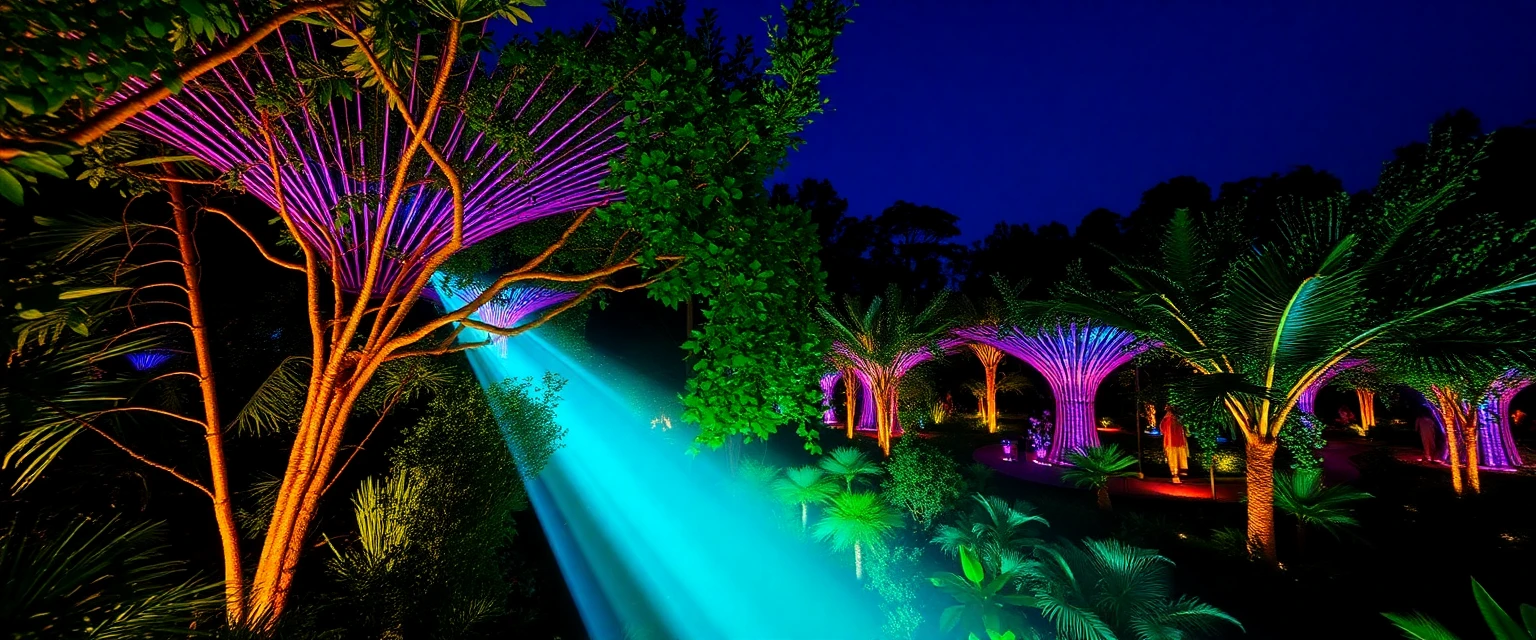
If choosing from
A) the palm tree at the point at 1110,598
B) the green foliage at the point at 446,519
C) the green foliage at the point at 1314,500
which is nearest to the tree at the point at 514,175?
the green foliage at the point at 446,519

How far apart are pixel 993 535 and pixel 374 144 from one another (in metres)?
7.76

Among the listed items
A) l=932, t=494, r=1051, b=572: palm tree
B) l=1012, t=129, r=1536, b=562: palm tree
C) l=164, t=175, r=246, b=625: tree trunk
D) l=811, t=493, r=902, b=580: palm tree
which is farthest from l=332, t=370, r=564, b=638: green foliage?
l=1012, t=129, r=1536, b=562: palm tree

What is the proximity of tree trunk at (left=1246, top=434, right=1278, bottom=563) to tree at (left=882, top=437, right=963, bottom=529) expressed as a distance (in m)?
3.73

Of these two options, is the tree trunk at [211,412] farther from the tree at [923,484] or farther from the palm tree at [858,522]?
the tree at [923,484]

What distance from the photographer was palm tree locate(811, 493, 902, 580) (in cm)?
729

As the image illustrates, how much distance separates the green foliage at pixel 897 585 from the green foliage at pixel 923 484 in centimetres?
70

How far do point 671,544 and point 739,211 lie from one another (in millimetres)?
8486

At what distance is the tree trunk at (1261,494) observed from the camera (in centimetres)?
673

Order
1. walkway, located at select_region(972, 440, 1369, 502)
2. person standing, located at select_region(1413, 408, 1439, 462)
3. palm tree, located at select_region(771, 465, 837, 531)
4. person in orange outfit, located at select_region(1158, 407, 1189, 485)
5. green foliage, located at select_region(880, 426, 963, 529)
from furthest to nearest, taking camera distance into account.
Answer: person standing, located at select_region(1413, 408, 1439, 462), person in orange outfit, located at select_region(1158, 407, 1189, 485), walkway, located at select_region(972, 440, 1369, 502), green foliage, located at select_region(880, 426, 963, 529), palm tree, located at select_region(771, 465, 837, 531)

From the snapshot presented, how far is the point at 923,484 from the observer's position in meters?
8.83

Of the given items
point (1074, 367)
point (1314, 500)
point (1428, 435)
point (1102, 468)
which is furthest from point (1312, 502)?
point (1428, 435)

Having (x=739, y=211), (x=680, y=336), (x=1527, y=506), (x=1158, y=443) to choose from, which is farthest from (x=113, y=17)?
(x=1158, y=443)

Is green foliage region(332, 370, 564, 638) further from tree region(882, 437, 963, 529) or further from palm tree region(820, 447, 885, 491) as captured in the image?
tree region(882, 437, 963, 529)

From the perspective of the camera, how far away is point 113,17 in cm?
137
